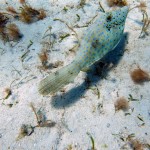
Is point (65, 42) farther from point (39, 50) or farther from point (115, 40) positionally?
point (115, 40)

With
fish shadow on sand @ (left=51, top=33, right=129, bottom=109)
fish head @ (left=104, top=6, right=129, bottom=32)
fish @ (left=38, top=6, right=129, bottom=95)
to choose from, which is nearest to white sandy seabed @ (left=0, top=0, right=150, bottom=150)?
fish shadow on sand @ (left=51, top=33, right=129, bottom=109)

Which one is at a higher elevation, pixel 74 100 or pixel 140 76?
pixel 140 76

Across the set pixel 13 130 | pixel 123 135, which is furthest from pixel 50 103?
pixel 123 135

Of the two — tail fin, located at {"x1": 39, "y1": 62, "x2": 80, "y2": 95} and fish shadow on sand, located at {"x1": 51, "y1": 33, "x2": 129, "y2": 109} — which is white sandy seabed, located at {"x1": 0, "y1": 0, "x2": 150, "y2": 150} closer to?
fish shadow on sand, located at {"x1": 51, "y1": 33, "x2": 129, "y2": 109}

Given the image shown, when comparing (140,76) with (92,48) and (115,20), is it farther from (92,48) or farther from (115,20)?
(115,20)

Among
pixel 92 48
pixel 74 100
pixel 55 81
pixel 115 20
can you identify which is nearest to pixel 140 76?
pixel 92 48

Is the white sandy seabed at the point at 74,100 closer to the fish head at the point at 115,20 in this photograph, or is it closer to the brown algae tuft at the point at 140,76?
the brown algae tuft at the point at 140,76
